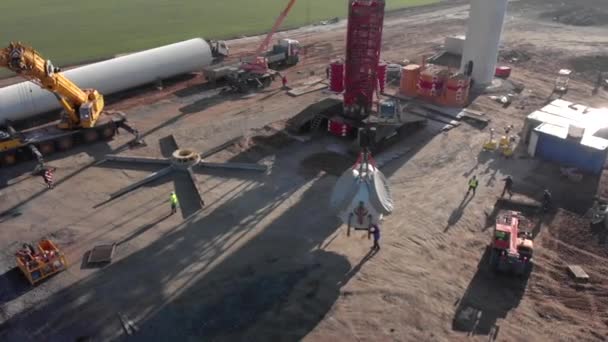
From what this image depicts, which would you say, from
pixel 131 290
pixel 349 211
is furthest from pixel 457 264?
pixel 131 290

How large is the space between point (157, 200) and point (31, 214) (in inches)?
233

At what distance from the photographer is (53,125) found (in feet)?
101

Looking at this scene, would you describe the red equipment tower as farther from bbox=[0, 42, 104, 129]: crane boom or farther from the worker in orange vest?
the worker in orange vest

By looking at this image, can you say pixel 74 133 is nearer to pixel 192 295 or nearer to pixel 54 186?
pixel 54 186

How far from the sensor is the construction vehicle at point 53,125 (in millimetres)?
26297

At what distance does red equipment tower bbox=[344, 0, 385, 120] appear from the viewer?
28.4 metres

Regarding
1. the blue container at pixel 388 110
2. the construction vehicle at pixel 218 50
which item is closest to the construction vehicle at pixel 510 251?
the blue container at pixel 388 110

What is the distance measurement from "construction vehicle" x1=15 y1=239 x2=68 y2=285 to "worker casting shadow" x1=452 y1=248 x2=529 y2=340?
614 inches

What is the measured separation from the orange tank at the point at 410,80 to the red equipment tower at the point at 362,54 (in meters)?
8.41

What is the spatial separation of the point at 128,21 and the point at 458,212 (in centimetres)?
5082

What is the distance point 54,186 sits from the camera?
2602cm

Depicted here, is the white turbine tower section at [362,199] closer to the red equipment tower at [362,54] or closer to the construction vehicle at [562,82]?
the red equipment tower at [362,54]

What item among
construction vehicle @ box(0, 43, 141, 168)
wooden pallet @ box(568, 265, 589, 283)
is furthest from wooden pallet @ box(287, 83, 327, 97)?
wooden pallet @ box(568, 265, 589, 283)

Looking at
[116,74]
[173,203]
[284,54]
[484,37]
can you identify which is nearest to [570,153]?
[484,37]
